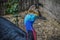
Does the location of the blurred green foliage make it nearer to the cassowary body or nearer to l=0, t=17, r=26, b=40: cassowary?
l=0, t=17, r=26, b=40: cassowary

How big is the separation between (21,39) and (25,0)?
7.17 ft

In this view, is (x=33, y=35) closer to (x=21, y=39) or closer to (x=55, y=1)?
(x=21, y=39)

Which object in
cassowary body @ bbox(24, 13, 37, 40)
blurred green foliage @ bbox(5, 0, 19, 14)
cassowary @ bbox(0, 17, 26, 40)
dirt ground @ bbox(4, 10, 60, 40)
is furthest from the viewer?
dirt ground @ bbox(4, 10, 60, 40)

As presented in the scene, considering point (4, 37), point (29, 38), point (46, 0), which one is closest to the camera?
point (29, 38)

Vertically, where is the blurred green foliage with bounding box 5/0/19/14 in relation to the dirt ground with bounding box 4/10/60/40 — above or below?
above

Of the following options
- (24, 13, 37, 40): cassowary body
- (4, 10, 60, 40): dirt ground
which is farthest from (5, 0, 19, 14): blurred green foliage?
(24, 13, 37, 40): cassowary body

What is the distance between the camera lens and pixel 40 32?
4.08m

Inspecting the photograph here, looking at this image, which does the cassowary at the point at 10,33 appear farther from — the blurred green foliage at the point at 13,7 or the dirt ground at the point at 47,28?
the dirt ground at the point at 47,28

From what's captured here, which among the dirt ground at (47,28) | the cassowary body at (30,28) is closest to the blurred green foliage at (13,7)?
the dirt ground at (47,28)

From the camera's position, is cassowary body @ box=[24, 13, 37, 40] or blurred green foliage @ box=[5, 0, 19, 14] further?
blurred green foliage @ box=[5, 0, 19, 14]

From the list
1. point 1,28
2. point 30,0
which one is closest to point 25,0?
point 30,0

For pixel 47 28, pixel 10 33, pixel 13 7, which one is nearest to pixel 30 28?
pixel 10 33

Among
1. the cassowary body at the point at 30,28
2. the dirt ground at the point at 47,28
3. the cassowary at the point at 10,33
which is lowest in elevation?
the dirt ground at the point at 47,28

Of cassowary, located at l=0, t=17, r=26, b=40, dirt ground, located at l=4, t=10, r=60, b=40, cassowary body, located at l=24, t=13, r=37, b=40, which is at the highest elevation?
cassowary body, located at l=24, t=13, r=37, b=40
